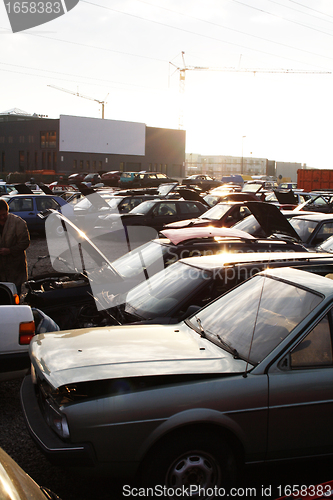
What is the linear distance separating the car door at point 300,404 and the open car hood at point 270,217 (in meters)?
4.67

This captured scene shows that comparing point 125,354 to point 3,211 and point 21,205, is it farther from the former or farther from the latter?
point 21,205

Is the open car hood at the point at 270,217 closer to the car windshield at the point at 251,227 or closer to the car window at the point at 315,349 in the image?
the car windshield at the point at 251,227

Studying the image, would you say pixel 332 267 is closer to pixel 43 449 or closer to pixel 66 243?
pixel 43 449

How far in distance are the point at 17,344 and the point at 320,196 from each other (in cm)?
1597

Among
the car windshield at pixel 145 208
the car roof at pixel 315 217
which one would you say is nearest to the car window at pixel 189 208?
the car windshield at pixel 145 208

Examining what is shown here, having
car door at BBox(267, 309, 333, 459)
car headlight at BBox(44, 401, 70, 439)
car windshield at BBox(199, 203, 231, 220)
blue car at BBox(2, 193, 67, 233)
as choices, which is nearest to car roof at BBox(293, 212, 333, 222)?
car windshield at BBox(199, 203, 231, 220)

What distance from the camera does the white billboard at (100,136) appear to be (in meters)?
64.4

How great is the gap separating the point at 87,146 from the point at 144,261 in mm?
63500

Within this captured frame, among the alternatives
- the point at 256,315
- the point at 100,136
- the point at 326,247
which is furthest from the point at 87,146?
the point at 256,315

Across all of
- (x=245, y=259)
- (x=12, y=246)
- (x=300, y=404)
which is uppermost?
(x=245, y=259)

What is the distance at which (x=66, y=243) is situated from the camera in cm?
596

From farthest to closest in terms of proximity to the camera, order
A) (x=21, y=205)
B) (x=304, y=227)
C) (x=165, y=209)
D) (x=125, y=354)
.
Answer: (x=21, y=205) → (x=165, y=209) → (x=304, y=227) → (x=125, y=354)

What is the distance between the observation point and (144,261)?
6.32 m

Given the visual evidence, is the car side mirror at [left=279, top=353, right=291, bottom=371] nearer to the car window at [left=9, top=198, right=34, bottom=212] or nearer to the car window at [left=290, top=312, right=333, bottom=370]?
the car window at [left=290, top=312, right=333, bottom=370]
